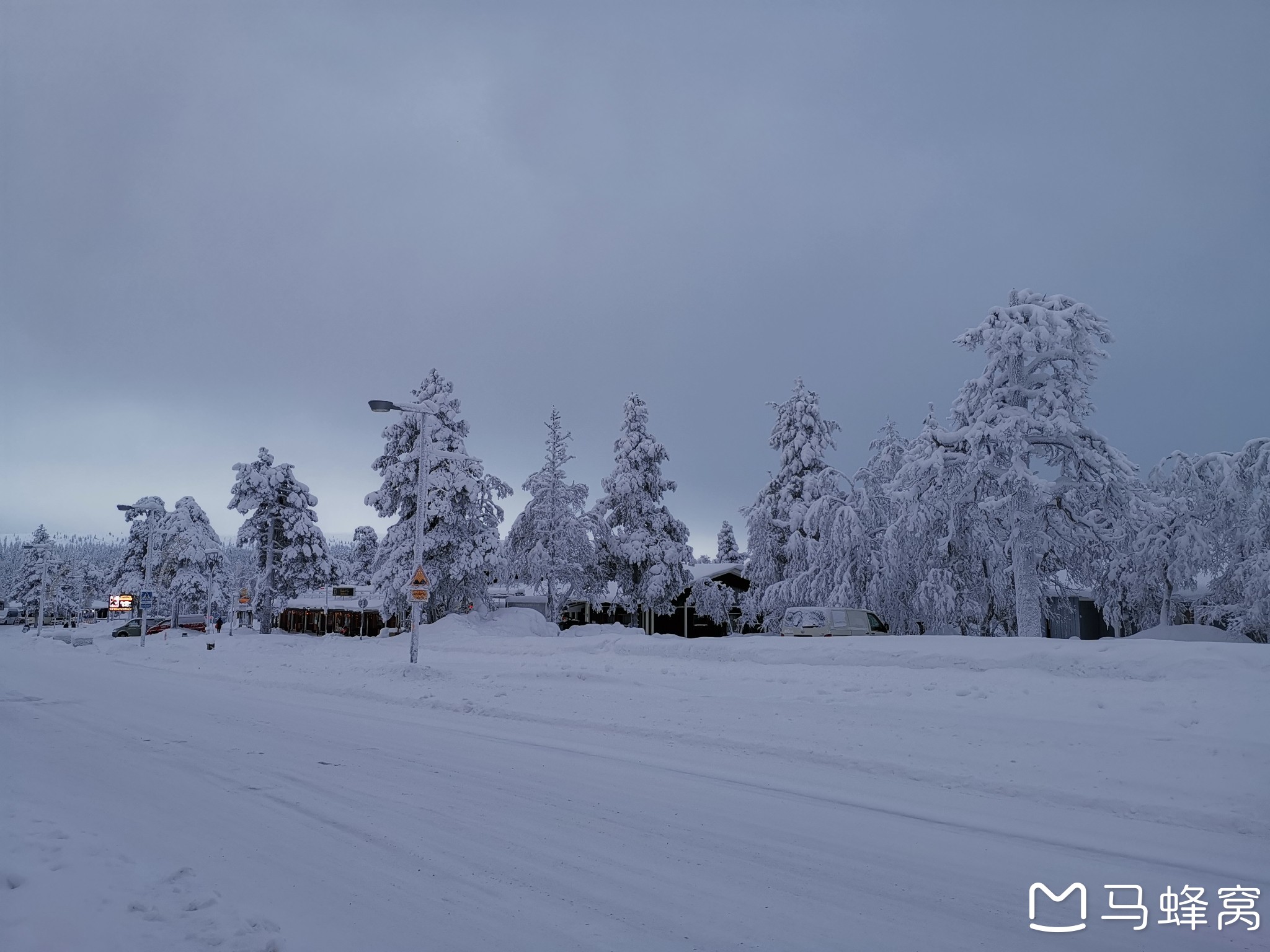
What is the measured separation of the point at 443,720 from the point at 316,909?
9.04m

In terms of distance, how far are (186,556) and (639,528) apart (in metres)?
41.3

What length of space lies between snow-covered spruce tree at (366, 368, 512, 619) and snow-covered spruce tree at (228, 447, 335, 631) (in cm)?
1338

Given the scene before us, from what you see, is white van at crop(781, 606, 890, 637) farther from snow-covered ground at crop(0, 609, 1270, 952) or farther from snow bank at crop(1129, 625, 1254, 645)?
snow-covered ground at crop(0, 609, 1270, 952)

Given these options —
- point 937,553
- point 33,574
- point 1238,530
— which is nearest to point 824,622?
point 937,553

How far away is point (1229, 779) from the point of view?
28.2 ft

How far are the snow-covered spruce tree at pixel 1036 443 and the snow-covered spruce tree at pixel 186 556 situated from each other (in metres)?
60.7

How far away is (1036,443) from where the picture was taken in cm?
2695

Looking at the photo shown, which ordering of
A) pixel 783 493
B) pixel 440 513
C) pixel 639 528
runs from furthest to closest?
pixel 639 528 < pixel 783 493 < pixel 440 513

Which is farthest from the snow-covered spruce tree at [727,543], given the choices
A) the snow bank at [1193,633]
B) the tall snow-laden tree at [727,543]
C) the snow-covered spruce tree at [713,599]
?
the snow bank at [1193,633]

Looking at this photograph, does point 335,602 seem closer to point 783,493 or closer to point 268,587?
point 268,587

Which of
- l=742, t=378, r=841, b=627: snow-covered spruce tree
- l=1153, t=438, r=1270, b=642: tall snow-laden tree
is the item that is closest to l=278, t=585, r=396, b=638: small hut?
l=742, t=378, r=841, b=627: snow-covered spruce tree

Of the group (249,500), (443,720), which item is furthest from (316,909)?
(249,500)

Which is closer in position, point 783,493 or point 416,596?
point 416,596

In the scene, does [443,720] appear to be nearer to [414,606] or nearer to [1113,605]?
[414,606]
